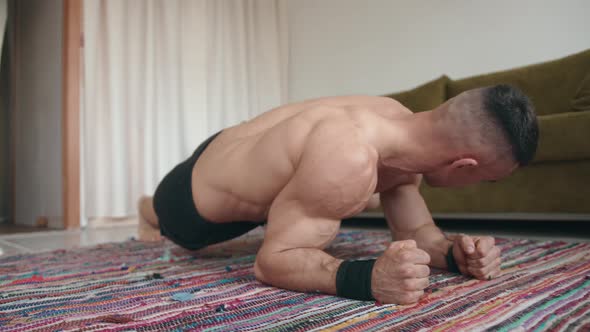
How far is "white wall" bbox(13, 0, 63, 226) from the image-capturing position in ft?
10.1

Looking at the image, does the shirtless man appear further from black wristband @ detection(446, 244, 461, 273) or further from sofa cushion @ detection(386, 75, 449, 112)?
sofa cushion @ detection(386, 75, 449, 112)

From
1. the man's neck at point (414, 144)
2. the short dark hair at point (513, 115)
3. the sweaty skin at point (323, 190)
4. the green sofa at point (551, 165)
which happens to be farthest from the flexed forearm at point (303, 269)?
the green sofa at point (551, 165)

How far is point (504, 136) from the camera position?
816 millimetres

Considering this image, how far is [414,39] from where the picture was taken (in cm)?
334

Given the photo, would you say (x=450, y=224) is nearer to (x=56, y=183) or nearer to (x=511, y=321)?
(x=511, y=321)

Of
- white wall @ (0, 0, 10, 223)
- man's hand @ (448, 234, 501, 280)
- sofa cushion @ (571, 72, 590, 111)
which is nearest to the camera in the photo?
man's hand @ (448, 234, 501, 280)

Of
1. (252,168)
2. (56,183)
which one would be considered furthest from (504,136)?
(56,183)

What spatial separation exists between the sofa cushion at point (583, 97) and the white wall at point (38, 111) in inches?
127

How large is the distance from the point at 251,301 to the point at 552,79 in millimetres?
2488

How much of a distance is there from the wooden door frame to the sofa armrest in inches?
106

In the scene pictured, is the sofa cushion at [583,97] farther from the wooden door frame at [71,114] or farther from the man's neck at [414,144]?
the wooden door frame at [71,114]

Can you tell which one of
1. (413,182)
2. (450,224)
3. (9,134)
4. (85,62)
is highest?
(85,62)

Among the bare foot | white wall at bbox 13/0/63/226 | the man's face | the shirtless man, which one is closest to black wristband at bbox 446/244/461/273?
the shirtless man

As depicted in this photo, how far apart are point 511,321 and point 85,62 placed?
119 inches
